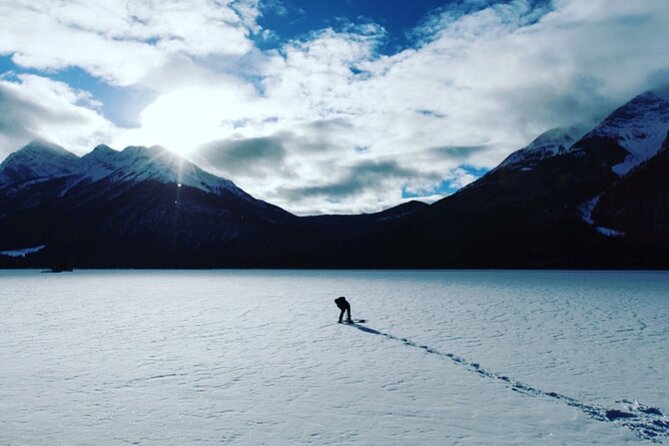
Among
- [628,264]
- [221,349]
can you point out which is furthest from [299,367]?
[628,264]

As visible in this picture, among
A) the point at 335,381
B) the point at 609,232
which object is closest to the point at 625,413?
the point at 335,381

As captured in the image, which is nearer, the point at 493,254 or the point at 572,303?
the point at 572,303

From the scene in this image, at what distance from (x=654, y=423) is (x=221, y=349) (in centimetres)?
1234

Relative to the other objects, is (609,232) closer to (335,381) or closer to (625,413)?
(625,413)

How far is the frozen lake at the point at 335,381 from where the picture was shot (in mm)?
8695

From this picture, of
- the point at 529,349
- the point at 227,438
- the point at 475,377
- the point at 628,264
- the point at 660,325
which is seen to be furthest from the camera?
the point at 628,264

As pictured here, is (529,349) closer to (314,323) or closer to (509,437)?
(509,437)

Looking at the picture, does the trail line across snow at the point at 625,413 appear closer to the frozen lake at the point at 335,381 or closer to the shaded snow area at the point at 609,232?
the frozen lake at the point at 335,381

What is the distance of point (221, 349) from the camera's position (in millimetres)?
16234

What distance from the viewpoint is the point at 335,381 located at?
40.1 feet

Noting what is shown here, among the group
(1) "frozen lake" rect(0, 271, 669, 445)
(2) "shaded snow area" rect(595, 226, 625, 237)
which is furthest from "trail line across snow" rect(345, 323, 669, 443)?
(2) "shaded snow area" rect(595, 226, 625, 237)

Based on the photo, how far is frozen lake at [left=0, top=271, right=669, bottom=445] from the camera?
28.5ft

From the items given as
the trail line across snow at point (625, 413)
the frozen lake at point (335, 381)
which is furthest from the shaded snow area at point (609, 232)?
the trail line across snow at point (625, 413)

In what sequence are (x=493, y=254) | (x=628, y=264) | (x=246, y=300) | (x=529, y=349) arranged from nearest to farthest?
(x=529, y=349) → (x=246, y=300) → (x=628, y=264) → (x=493, y=254)
